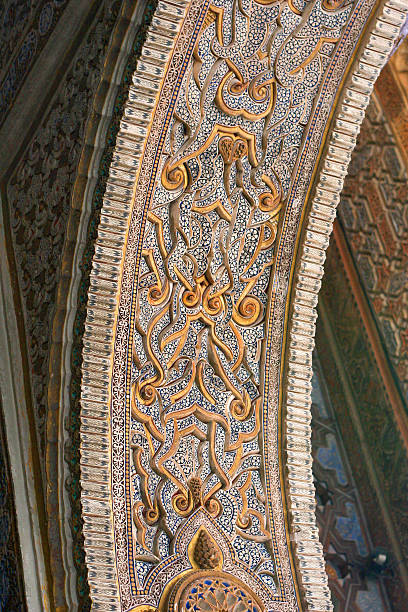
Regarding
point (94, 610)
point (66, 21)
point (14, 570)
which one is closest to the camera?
point (94, 610)

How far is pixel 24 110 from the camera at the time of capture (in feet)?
8.05

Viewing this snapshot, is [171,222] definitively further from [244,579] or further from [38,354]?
[244,579]

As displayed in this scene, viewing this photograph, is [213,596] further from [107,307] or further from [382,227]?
[382,227]

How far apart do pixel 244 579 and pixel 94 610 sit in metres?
0.36

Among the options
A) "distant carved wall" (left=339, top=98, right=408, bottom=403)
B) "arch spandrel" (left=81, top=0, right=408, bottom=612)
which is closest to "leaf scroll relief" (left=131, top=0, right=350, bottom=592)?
"arch spandrel" (left=81, top=0, right=408, bottom=612)

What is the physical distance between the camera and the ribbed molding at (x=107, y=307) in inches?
81.4

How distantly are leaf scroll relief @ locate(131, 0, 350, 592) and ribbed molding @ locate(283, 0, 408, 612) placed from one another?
0.08m

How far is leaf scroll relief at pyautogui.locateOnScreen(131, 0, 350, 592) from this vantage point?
2180mm

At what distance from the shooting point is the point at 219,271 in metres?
2.33

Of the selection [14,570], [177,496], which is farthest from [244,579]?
[14,570]

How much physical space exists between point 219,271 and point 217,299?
69 mm

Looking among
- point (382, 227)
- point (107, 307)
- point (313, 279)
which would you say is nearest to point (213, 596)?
point (107, 307)

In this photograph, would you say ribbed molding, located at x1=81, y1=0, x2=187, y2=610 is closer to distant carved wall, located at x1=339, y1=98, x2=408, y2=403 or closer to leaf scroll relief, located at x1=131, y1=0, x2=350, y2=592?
leaf scroll relief, located at x1=131, y1=0, x2=350, y2=592

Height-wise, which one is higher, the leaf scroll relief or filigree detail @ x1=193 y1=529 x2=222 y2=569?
the leaf scroll relief
